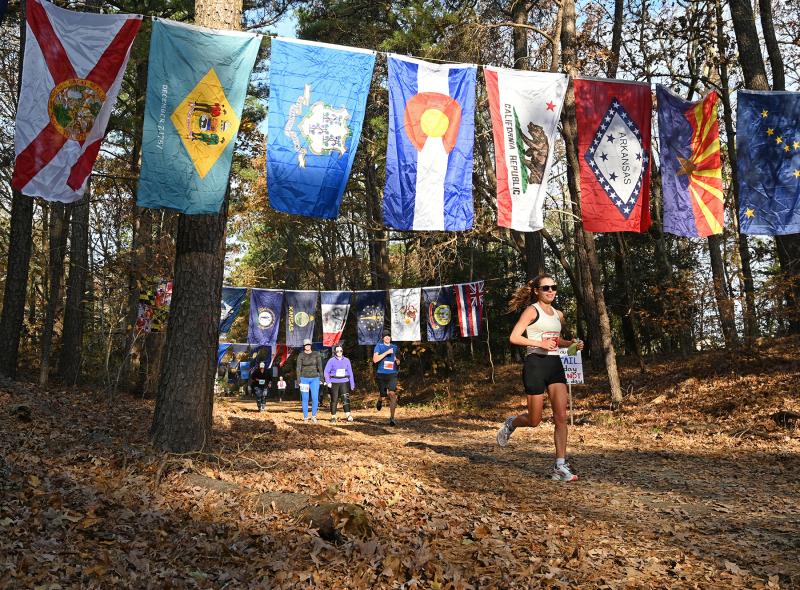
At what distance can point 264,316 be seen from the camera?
904 inches

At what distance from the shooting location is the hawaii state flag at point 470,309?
853 inches

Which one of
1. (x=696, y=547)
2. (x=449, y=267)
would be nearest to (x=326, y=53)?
(x=696, y=547)

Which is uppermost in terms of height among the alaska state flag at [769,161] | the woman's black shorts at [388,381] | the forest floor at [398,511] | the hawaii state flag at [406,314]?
the alaska state flag at [769,161]

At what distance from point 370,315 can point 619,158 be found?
1425 centimetres

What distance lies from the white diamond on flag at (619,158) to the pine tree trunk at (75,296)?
13.2 m

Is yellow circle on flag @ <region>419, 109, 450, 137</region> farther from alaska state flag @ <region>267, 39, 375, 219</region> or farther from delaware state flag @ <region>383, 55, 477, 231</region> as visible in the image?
alaska state flag @ <region>267, 39, 375, 219</region>

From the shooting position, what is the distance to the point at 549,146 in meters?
10.2

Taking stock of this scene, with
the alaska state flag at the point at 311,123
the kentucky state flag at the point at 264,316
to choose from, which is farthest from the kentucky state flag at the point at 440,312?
the alaska state flag at the point at 311,123

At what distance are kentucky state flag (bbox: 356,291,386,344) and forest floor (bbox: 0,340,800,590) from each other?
13.3 meters

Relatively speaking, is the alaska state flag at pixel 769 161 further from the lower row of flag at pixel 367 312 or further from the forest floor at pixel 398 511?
the lower row of flag at pixel 367 312

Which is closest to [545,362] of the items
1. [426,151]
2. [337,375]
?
[426,151]

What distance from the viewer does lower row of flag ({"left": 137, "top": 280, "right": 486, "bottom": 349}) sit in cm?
2189

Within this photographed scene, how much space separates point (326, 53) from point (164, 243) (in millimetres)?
8707

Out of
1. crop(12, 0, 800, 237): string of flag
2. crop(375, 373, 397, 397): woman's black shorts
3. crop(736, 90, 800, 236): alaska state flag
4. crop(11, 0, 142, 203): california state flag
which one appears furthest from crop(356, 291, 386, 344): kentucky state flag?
crop(11, 0, 142, 203): california state flag
